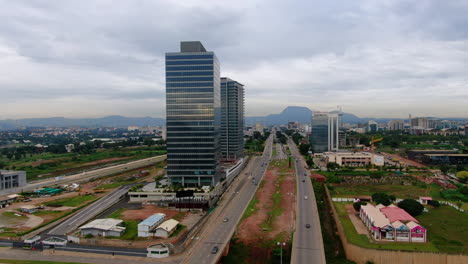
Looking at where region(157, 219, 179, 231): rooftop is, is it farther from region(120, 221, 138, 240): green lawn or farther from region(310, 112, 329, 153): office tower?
region(310, 112, 329, 153): office tower

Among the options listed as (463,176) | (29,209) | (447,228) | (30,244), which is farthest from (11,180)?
(463,176)

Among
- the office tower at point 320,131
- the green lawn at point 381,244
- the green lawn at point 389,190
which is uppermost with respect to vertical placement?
the office tower at point 320,131

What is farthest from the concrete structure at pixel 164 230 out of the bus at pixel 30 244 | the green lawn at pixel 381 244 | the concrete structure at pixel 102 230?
the green lawn at pixel 381 244

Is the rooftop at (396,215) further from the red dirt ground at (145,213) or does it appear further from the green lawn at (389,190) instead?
the red dirt ground at (145,213)

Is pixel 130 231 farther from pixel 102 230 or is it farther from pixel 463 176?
pixel 463 176

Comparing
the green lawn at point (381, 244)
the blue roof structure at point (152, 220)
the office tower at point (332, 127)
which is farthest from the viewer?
the office tower at point (332, 127)

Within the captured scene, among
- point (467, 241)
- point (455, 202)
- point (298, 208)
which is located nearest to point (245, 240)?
point (298, 208)
